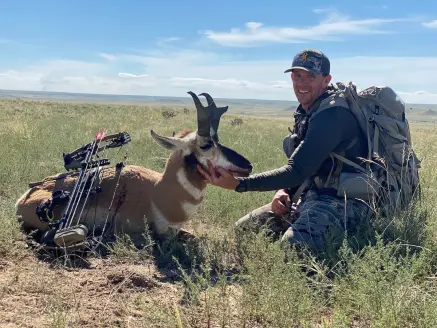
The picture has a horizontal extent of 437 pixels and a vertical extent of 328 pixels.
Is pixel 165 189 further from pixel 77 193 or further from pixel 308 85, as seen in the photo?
pixel 308 85

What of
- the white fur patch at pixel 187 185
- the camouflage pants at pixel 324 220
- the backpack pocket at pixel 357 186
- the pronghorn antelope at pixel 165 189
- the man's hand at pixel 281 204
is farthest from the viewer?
the man's hand at pixel 281 204

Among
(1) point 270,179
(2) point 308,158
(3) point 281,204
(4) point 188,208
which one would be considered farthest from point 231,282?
(3) point 281,204

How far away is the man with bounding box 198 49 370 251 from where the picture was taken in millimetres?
4281

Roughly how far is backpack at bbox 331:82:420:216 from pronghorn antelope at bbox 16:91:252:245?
4.04 feet

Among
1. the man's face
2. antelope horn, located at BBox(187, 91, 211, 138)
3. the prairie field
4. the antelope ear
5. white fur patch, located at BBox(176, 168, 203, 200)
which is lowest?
the prairie field

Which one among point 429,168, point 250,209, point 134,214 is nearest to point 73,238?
point 134,214

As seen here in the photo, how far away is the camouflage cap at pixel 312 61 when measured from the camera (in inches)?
187

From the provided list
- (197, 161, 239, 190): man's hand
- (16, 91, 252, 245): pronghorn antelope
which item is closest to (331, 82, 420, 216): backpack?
(197, 161, 239, 190): man's hand

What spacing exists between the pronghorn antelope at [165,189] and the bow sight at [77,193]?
0.48ft

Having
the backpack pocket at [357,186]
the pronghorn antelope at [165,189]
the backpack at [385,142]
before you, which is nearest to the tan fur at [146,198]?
the pronghorn antelope at [165,189]

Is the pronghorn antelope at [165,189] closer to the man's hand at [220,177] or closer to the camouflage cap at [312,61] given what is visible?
the man's hand at [220,177]

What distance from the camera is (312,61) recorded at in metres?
4.74

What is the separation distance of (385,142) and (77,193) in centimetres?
330

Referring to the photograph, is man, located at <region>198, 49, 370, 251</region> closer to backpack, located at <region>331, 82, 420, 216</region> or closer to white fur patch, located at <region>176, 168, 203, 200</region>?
backpack, located at <region>331, 82, 420, 216</region>
